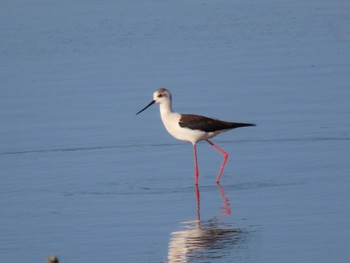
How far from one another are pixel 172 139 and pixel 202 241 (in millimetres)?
4445

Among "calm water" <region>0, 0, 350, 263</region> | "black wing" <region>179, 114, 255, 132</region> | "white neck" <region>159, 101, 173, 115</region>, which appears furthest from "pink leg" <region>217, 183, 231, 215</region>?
"white neck" <region>159, 101, 173, 115</region>

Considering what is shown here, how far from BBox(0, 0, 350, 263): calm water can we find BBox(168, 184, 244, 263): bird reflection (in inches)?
0.7

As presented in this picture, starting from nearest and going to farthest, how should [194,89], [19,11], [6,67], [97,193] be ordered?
[97,193]
[194,89]
[6,67]
[19,11]

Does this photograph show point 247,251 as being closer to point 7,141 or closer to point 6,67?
point 7,141

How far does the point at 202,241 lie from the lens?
8.59 meters

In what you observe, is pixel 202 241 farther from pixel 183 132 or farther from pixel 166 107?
pixel 166 107

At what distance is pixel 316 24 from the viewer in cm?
1955

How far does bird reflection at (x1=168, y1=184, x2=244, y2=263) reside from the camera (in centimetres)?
816

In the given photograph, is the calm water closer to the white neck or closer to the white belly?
the white belly

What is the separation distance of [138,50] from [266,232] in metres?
9.70

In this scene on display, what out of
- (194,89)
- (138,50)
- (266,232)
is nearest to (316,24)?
(138,50)

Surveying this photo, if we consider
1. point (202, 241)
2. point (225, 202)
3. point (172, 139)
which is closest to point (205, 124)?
point (172, 139)

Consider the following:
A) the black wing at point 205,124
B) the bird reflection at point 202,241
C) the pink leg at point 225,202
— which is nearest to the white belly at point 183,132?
the black wing at point 205,124

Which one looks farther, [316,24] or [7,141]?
[316,24]
